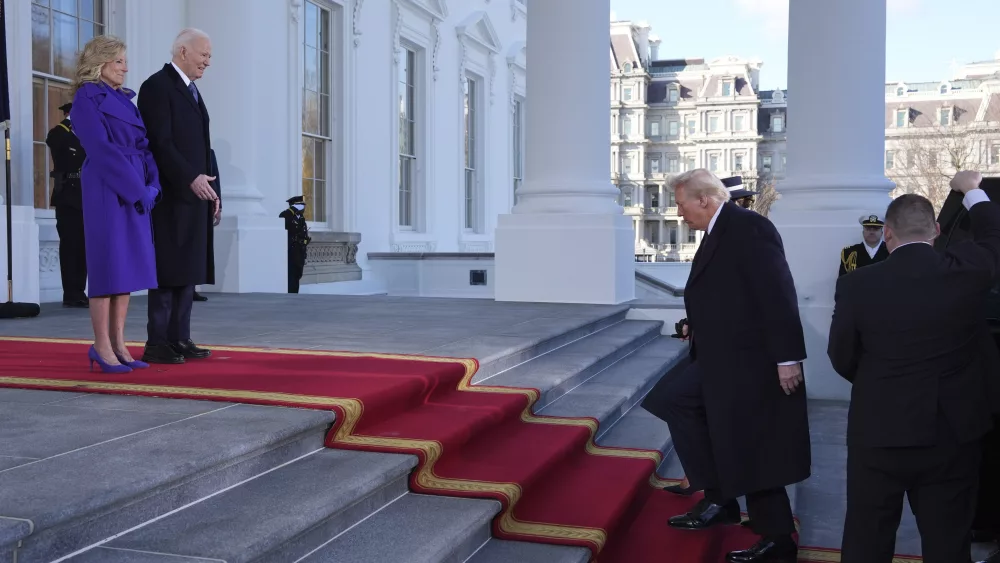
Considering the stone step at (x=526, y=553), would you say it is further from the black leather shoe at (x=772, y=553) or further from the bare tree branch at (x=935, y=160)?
the bare tree branch at (x=935, y=160)

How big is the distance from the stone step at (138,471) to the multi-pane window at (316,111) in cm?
1060

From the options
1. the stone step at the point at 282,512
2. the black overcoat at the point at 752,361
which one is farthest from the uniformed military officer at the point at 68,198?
the black overcoat at the point at 752,361

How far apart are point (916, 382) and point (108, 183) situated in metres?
3.58

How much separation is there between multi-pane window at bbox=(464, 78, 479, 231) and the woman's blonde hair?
1598cm

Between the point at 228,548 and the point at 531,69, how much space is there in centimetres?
780

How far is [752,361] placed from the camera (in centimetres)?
378

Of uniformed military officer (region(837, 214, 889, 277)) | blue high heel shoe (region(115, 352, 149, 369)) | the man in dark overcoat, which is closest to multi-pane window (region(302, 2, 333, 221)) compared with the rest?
uniformed military officer (region(837, 214, 889, 277))

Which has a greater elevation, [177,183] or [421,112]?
[421,112]

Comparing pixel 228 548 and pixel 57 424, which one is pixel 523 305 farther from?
pixel 228 548

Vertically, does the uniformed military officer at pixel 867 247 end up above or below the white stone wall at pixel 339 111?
below

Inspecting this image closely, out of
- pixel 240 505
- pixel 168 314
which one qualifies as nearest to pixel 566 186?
pixel 168 314

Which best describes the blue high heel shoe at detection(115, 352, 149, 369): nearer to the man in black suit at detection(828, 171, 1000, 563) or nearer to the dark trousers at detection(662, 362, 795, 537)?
the dark trousers at detection(662, 362, 795, 537)

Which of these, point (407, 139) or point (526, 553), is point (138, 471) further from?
point (407, 139)

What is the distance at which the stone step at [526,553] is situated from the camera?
11.0ft
